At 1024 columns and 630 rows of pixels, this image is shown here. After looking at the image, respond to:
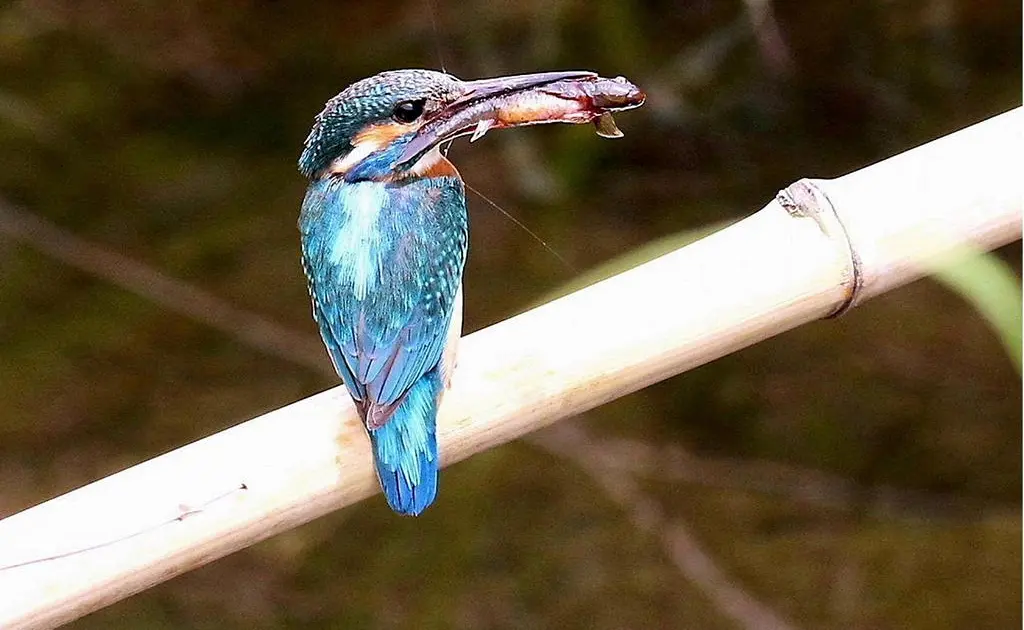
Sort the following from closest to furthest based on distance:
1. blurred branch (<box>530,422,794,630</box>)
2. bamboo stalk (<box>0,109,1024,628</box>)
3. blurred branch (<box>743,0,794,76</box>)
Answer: bamboo stalk (<box>0,109,1024,628</box>) < blurred branch (<box>530,422,794,630</box>) < blurred branch (<box>743,0,794,76</box>)

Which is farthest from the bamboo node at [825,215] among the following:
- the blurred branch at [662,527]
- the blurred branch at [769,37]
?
the blurred branch at [769,37]

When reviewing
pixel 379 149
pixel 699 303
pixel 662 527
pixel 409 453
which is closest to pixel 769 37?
pixel 662 527

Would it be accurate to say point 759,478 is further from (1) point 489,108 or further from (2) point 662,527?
(1) point 489,108

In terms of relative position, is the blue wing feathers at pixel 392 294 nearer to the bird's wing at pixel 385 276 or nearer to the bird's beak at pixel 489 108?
the bird's wing at pixel 385 276

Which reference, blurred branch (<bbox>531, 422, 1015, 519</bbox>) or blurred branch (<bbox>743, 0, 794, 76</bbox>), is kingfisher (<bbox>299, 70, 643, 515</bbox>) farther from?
blurred branch (<bbox>743, 0, 794, 76</bbox>)

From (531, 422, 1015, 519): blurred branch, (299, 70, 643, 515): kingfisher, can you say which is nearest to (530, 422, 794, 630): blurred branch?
(531, 422, 1015, 519): blurred branch

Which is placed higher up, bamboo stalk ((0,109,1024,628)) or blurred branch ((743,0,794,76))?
bamboo stalk ((0,109,1024,628))
